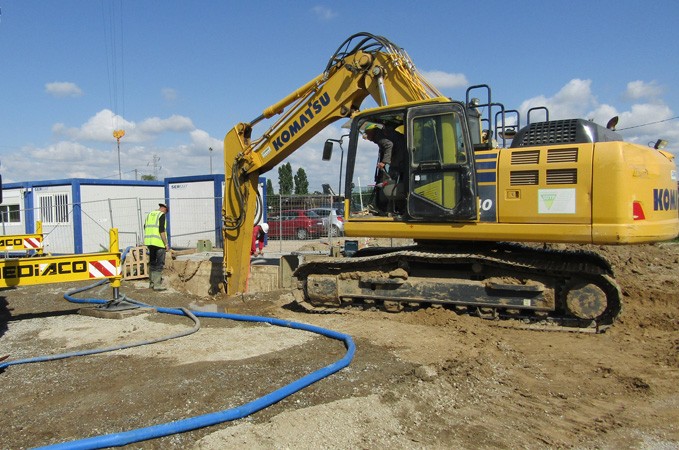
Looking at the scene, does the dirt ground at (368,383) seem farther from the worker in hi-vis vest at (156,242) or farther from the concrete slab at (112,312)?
the worker in hi-vis vest at (156,242)

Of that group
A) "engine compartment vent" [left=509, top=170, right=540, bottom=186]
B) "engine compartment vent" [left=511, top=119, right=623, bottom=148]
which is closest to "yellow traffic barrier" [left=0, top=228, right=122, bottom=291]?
"engine compartment vent" [left=509, top=170, right=540, bottom=186]

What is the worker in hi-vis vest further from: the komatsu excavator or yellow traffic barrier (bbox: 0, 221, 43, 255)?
the komatsu excavator

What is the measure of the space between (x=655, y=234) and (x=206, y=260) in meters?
9.41

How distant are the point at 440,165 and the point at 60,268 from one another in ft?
17.7

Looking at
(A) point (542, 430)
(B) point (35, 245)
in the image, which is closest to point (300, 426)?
(A) point (542, 430)

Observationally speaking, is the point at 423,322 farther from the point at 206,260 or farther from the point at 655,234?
the point at 206,260

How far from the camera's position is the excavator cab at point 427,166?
697 cm

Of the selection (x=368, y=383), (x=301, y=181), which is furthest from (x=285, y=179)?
(x=368, y=383)

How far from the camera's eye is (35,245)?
41.1 ft

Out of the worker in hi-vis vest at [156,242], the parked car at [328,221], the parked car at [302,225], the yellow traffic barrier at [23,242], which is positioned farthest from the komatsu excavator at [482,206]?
the parked car at [302,225]

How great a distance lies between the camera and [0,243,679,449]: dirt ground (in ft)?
13.1

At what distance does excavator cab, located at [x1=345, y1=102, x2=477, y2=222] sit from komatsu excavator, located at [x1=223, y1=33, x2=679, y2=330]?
0.6 inches

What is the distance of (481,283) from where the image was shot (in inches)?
285

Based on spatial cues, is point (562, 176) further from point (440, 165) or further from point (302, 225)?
point (302, 225)
